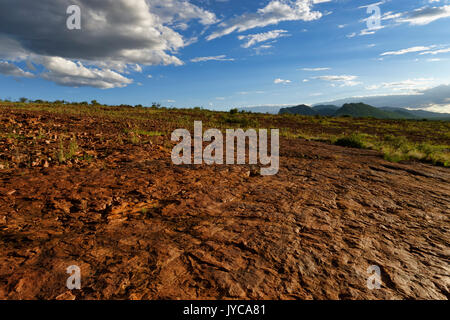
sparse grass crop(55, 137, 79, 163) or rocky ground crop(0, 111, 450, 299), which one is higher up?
sparse grass crop(55, 137, 79, 163)

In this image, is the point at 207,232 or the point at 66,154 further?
the point at 66,154

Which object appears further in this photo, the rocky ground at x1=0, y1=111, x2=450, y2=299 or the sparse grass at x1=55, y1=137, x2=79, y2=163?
the sparse grass at x1=55, y1=137, x2=79, y2=163

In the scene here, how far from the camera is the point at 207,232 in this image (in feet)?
9.21

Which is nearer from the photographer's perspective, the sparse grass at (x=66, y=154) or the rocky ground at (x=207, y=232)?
the rocky ground at (x=207, y=232)

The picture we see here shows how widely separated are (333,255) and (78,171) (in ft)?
14.7

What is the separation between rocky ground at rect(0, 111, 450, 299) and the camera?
78.5 inches

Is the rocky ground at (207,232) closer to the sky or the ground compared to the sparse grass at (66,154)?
closer to the ground

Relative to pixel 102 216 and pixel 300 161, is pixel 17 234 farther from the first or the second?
pixel 300 161

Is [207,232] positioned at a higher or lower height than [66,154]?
lower

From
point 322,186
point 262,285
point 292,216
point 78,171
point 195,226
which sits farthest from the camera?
point 322,186

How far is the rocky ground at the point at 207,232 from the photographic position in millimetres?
1995
